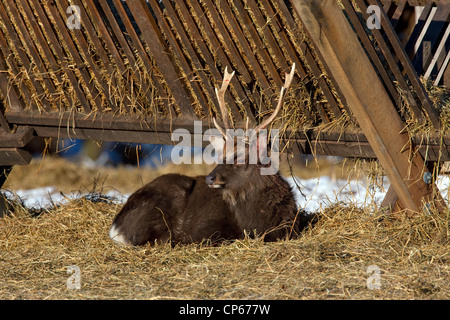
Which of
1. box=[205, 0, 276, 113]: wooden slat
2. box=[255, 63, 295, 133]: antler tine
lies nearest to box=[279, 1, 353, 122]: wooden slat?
box=[255, 63, 295, 133]: antler tine

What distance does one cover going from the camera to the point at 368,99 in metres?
4.76

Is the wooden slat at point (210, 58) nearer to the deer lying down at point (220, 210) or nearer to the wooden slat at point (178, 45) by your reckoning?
the wooden slat at point (178, 45)

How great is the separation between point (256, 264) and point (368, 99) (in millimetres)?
1435

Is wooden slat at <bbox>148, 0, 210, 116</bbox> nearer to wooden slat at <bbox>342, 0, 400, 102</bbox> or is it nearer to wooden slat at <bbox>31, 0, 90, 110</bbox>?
wooden slat at <bbox>31, 0, 90, 110</bbox>

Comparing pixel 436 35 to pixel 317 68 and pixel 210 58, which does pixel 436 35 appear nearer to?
pixel 317 68

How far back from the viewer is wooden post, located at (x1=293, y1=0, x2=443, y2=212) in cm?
444

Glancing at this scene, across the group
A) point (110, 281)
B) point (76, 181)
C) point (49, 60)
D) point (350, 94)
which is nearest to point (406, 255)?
point (350, 94)

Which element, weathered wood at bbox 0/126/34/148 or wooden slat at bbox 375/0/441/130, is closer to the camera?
wooden slat at bbox 375/0/441/130

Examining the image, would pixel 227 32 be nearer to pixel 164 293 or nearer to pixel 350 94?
pixel 350 94

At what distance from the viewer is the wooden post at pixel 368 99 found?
4441mm

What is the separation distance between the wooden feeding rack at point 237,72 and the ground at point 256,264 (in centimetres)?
51
